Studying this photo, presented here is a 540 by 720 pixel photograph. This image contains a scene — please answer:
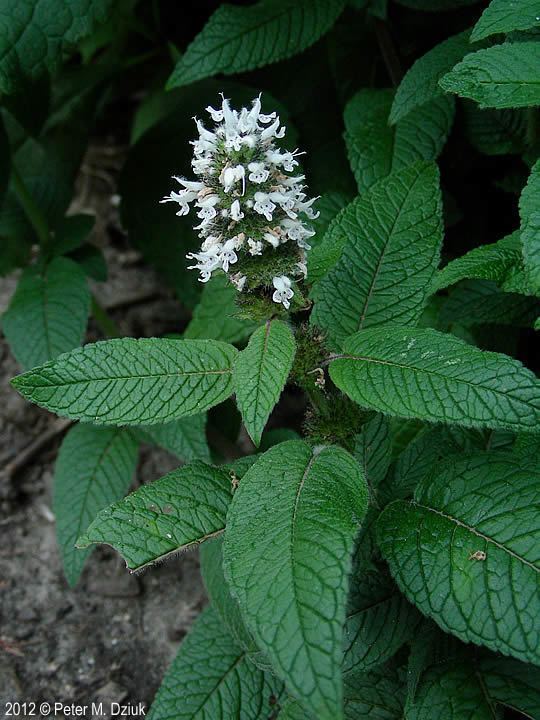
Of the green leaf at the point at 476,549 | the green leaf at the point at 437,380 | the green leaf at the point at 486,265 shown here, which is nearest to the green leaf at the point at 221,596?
the green leaf at the point at 476,549

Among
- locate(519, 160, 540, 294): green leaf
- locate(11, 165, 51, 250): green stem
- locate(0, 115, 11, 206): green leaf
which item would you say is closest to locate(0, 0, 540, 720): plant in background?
locate(519, 160, 540, 294): green leaf

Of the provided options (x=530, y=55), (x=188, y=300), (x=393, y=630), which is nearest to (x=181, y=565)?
(x=188, y=300)

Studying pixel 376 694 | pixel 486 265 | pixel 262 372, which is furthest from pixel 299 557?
pixel 486 265

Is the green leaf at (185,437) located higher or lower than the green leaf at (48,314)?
lower

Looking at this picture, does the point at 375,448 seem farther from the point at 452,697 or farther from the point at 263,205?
the point at 263,205

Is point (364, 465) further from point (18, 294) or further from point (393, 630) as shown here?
point (18, 294)

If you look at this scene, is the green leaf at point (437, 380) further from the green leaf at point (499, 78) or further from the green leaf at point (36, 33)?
the green leaf at point (36, 33)

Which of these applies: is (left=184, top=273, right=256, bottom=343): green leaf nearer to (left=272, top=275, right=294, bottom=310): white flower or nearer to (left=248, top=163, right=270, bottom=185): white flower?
(left=272, top=275, right=294, bottom=310): white flower
